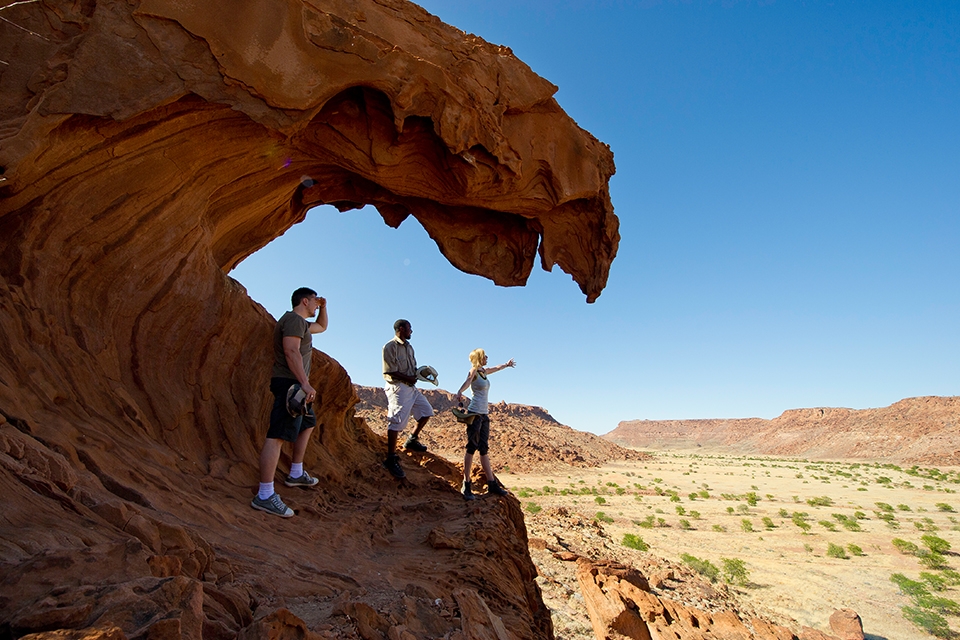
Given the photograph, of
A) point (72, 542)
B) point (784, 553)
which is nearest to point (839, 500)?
point (784, 553)

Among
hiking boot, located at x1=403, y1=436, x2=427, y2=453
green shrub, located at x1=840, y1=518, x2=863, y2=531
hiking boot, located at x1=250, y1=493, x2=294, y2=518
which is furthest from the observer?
green shrub, located at x1=840, y1=518, x2=863, y2=531

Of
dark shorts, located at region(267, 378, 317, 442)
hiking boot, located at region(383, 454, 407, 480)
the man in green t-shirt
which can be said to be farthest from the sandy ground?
dark shorts, located at region(267, 378, 317, 442)

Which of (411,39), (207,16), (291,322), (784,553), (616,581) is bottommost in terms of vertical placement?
(784,553)

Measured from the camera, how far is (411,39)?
614cm

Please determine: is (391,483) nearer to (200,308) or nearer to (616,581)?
(200,308)

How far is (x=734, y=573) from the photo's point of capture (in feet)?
41.4

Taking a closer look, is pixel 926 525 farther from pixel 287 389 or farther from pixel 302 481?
pixel 287 389

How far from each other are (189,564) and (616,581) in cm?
779

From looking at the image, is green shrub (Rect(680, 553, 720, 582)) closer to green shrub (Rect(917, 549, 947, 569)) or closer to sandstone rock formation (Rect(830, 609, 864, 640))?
sandstone rock formation (Rect(830, 609, 864, 640))

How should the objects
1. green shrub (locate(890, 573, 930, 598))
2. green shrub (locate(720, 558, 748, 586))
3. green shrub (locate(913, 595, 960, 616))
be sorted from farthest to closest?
green shrub (locate(720, 558, 748, 586)) < green shrub (locate(890, 573, 930, 598)) < green shrub (locate(913, 595, 960, 616))

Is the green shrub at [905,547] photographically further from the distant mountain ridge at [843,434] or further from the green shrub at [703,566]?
the distant mountain ridge at [843,434]

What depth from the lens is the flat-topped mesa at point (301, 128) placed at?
13.4 ft

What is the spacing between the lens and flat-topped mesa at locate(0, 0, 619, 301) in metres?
4.07

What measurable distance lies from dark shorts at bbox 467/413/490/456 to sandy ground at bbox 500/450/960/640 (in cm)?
340
